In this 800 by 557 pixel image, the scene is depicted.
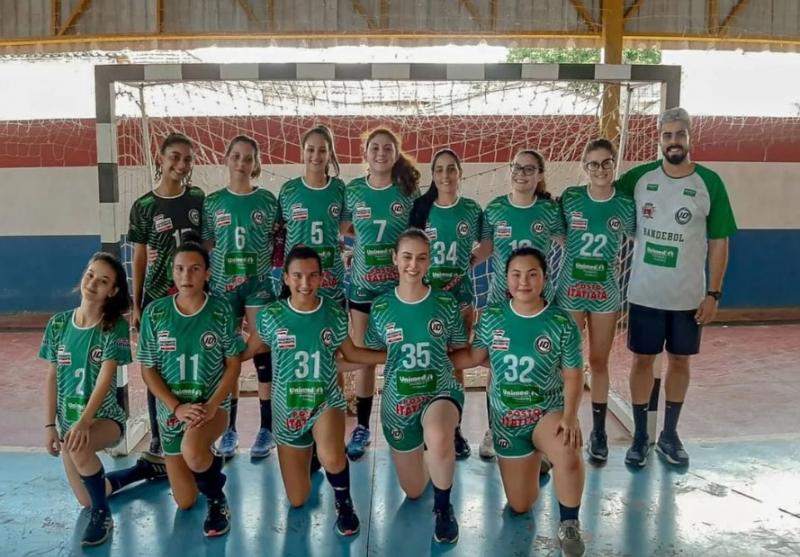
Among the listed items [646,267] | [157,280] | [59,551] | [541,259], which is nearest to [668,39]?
[646,267]

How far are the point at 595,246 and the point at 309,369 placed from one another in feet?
4.52

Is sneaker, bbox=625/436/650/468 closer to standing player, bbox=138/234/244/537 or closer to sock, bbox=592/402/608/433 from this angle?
sock, bbox=592/402/608/433

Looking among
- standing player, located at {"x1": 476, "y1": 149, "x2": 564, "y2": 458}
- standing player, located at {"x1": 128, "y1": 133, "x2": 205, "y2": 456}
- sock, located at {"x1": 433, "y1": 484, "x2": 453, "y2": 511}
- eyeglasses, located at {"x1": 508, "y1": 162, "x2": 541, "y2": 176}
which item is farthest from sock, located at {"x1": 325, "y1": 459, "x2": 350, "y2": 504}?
eyeglasses, located at {"x1": 508, "y1": 162, "x2": 541, "y2": 176}

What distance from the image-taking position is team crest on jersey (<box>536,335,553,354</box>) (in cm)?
258

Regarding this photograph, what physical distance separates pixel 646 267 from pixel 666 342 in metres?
0.38

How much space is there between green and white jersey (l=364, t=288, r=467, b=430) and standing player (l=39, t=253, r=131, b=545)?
101 centimetres

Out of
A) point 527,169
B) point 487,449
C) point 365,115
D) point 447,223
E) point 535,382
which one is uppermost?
point 365,115

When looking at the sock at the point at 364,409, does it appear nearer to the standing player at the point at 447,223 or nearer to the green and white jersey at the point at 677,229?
the standing player at the point at 447,223

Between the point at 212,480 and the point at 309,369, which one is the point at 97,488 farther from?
the point at 309,369

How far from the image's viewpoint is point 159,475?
3252mm

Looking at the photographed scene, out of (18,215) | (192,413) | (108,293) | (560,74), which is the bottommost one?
(192,413)

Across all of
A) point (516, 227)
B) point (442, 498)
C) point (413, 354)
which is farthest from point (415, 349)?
point (516, 227)

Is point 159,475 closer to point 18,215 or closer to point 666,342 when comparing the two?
point 666,342

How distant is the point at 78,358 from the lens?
2.70 meters
